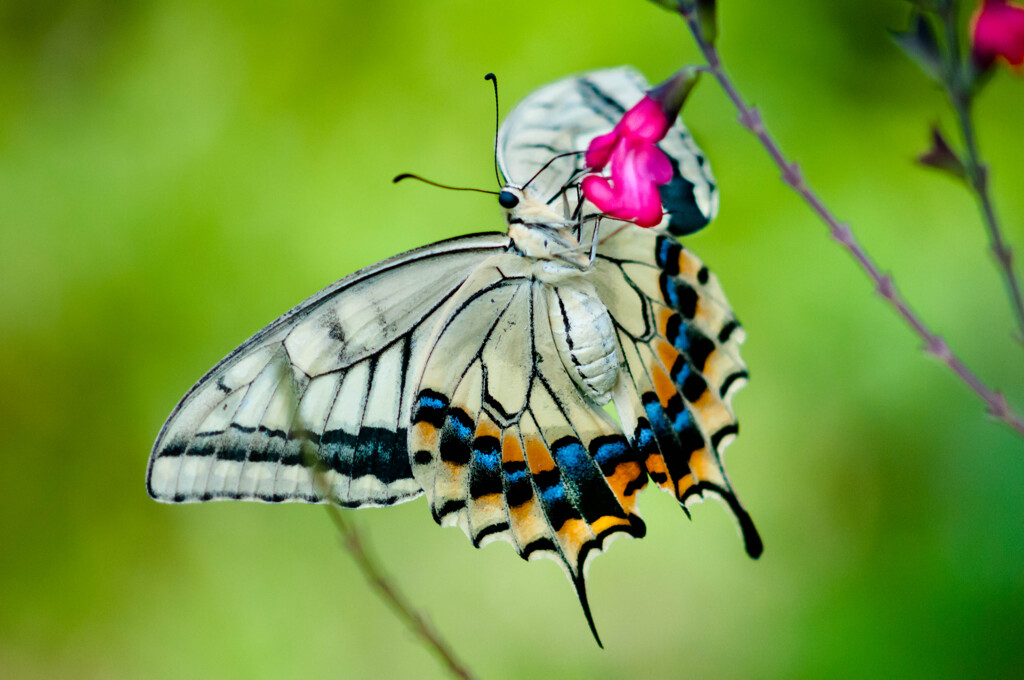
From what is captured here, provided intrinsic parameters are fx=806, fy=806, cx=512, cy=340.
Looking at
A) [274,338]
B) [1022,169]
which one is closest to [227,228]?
[274,338]

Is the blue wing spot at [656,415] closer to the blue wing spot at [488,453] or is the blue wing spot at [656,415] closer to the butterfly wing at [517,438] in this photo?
the butterfly wing at [517,438]

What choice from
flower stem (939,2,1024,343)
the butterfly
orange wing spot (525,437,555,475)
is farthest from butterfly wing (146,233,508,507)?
flower stem (939,2,1024,343)

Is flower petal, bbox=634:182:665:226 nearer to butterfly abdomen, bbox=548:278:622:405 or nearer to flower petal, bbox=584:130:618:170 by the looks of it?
flower petal, bbox=584:130:618:170

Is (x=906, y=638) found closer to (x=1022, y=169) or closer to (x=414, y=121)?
(x=1022, y=169)

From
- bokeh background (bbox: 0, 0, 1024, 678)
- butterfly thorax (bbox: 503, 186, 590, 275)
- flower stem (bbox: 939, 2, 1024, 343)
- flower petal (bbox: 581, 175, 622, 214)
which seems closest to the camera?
flower stem (bbox: 939, 2, 1024, 343)

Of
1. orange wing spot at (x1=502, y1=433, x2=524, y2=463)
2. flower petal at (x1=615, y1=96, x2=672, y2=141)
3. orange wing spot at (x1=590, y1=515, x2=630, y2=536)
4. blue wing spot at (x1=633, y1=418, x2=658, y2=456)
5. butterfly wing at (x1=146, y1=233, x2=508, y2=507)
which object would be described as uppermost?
flower petal at (x1=615, y1=96, x2=672, y2=141)

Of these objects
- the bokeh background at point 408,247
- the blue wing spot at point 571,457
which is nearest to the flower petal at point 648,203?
the blue wing spot at point 571,457

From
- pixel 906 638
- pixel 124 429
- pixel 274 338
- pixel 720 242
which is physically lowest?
pixel 906 638
